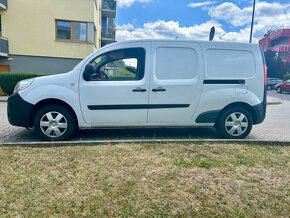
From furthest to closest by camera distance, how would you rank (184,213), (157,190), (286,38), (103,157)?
(286,38), (103,157), (157,190), (184,213)

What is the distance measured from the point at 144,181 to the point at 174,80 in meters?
2.20

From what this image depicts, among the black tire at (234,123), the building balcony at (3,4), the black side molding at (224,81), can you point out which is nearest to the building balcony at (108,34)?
the building balcony at (3,4)

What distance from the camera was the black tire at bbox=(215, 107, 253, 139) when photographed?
4332 mm

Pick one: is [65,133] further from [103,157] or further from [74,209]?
[74,209]

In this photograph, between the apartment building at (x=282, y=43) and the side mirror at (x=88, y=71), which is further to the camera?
the apartment building at (x=282, y=43)

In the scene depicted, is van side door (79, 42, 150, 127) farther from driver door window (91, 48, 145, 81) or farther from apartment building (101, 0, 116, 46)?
apartment building (101, 0, 116, 46)

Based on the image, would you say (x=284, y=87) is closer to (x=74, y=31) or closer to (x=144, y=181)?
(x=74, y=31)

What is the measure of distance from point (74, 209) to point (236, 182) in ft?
6.24

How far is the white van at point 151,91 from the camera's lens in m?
3.93

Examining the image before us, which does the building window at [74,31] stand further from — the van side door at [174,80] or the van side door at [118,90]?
the van side door at [174,80]

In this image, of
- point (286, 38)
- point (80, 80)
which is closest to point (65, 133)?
point (80, 80)

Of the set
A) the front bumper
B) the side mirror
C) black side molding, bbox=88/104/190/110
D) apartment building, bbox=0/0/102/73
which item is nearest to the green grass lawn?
the front bumper

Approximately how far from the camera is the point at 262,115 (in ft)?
14.5

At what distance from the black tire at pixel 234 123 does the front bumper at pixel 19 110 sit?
12.3 feet
